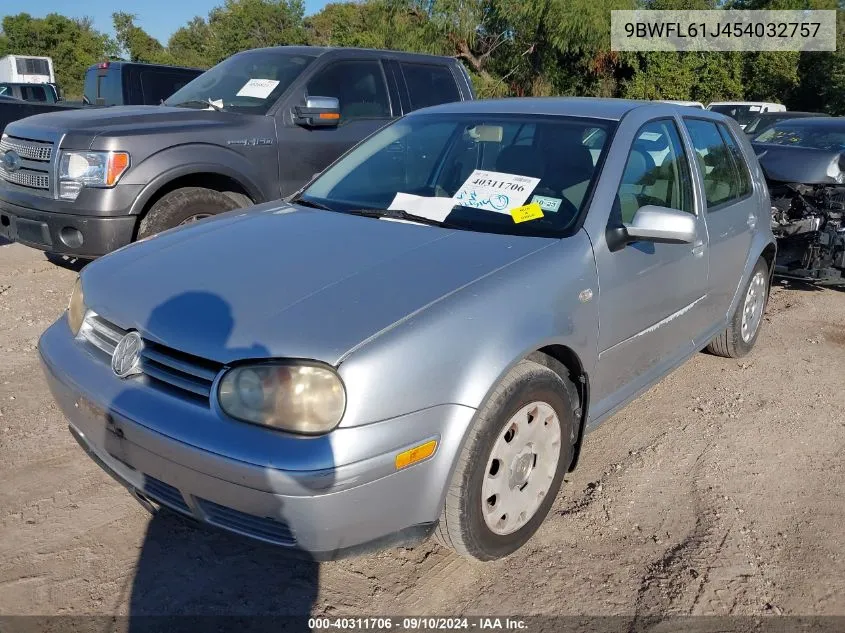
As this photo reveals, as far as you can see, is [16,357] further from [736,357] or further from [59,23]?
[59,23]

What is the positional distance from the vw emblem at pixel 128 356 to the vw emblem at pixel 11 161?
11.7ft

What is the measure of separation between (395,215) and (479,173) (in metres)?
0.46

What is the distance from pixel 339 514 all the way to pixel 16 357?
3.26 meters

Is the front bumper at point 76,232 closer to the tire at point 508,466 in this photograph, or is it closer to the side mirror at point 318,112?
the side mirror at point 318,112

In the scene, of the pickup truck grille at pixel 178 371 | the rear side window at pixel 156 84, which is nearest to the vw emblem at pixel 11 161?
the pickup truck grille at pixel 178 371

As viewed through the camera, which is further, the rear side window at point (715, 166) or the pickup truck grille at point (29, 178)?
the pickup truck grille at point (29, 178)

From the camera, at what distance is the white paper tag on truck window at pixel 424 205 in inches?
126

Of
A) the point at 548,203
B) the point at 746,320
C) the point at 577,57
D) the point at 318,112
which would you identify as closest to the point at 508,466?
the point at 548,203

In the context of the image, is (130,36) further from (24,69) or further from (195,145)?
(195,145)

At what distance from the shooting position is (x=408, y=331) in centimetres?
224

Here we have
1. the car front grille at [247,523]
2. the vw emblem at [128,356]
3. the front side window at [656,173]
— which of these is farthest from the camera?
the front side window at [656,173]

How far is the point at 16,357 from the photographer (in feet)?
14.7

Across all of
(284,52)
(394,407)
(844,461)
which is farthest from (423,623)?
(284,52)

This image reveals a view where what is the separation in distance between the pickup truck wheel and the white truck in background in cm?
2620
